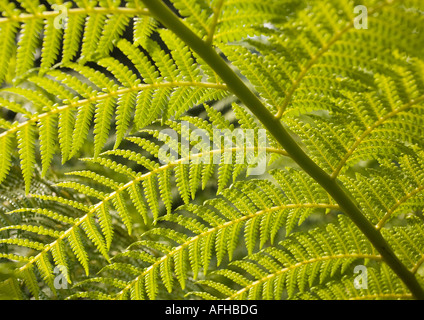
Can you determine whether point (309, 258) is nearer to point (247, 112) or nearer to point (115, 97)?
point (247, 112)

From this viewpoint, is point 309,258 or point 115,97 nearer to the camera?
point 115,97

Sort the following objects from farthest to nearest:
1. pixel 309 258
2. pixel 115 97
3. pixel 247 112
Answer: pixel 309 258
pixel 247 112
pixel 115 97

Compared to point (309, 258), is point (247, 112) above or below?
above

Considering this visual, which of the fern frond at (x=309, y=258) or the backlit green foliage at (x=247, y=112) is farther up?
the backlit green foliage at (x=247, y=112)

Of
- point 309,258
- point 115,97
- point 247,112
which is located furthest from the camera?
point 309,258

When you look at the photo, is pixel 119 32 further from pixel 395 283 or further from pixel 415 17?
pixel 395 283

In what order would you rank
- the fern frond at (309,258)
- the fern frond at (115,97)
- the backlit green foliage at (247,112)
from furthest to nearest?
the fern frond at (309,258) → the fern frond at (115,97) → the backlit green foliage at (247,112)

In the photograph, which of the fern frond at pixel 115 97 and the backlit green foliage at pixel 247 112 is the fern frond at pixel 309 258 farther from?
the fern frond at pixel 115 97

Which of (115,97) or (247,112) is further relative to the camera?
(247,112)

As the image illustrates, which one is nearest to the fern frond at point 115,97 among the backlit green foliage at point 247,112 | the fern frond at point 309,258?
the backlit green foliage at point 247,112

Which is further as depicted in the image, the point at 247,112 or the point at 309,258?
the point at 309,258

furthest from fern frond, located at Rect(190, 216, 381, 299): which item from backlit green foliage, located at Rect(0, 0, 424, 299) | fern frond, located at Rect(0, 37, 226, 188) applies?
fern frond, located at Rect(0, 37, 226, 188)

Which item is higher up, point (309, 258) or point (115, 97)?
point (115, 97)

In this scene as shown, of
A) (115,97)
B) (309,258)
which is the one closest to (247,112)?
(115,97)
